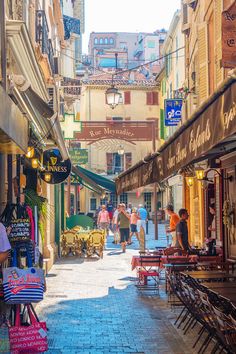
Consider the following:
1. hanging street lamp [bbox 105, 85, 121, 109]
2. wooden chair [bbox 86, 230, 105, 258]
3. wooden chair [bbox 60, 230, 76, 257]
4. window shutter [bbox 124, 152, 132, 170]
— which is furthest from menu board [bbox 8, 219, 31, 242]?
window shutter [bbox 124, 152, 132, 170]

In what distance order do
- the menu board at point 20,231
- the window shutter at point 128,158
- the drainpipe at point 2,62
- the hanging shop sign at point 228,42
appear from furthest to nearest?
1. the window shutter at point 128,158
2. the hanging shop sign at point 228,42
3. the drainpipe at point 2,62
4. the menu board at point 20,231

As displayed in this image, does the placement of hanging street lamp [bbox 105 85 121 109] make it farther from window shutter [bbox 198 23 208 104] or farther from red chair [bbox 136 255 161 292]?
red chair [bbox 136 255 161 292]

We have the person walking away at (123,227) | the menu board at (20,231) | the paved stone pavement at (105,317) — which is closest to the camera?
the menu board at (20,231)

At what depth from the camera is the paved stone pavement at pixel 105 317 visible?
7875 mm

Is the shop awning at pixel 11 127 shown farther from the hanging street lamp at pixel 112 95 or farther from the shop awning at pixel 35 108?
the hanging street lamp at pixel 112 95

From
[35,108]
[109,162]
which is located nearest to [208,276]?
[35,108]

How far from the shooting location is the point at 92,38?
101m

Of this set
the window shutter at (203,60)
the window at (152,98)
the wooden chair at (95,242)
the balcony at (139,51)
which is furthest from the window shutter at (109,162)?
the window shutter at (203,60)

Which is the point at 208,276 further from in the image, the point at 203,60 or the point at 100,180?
the point at 100,180

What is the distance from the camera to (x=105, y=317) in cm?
983

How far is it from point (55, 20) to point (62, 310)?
16.1 metres

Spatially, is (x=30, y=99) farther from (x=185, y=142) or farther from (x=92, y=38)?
(x=92, y=38)

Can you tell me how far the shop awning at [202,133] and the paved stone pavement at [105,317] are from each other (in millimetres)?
2272

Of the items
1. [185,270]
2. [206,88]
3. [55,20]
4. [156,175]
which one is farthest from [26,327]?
[55,20]
